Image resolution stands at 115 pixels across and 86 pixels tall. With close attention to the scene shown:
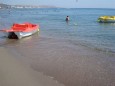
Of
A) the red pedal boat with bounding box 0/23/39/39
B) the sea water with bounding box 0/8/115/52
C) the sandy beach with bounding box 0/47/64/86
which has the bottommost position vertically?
the sea water with bounding box 0/8/115/52

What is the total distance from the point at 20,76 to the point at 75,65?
3.50 metres

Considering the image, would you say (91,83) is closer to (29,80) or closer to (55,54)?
(29,80)

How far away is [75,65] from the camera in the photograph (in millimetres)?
12172

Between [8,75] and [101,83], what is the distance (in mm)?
3705

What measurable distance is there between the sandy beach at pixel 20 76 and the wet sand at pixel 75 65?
0.44 metres

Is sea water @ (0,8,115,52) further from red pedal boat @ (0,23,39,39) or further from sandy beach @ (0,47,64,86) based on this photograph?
sandy beach @ (0,47,64,86)

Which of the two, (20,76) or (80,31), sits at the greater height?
(20,76)

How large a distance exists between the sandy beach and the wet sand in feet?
1.45

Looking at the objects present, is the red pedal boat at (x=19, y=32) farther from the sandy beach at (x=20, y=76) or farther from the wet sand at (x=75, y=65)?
the sandy beach at (x=20, y=76)

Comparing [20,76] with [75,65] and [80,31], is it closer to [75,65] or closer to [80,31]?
[75,65]

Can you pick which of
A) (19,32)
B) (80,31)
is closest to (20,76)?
(19,32)

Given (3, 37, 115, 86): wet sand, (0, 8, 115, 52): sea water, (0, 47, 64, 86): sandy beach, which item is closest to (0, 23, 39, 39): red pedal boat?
(0, 8, 115, 52): sea water

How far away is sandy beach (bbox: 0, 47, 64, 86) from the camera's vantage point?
8789mm

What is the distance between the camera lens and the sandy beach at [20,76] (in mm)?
8789
